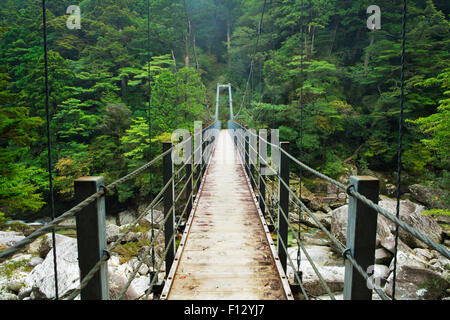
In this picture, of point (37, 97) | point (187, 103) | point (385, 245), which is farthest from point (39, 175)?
point (385, 245)

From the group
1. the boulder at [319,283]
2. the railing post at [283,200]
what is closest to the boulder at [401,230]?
the boulder at [319,283]

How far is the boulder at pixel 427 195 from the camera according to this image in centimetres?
880

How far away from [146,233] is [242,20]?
18277 mm

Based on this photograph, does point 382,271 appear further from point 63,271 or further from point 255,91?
point 255,91

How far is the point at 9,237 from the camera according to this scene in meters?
8.02

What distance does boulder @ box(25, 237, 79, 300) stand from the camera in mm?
4293

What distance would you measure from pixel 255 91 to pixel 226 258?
16369 millimetres

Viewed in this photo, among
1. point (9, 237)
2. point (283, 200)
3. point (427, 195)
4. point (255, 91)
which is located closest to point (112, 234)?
point (9, 237)

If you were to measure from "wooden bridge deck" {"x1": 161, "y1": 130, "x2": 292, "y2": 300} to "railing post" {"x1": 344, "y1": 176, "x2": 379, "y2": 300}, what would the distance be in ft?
2.28

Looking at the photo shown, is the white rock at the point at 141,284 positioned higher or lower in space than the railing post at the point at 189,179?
lower

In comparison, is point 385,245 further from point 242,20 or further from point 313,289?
point 242,20

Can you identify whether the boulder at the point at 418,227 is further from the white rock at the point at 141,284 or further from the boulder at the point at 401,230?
the white rock at the point at 141,284

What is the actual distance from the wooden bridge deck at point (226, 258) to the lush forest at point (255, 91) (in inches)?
248

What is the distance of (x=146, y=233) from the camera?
7125 mm
